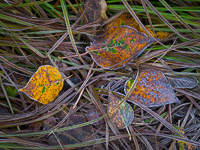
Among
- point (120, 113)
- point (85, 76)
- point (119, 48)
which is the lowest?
point (120, 113)

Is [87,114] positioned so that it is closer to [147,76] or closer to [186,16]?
[147,76]

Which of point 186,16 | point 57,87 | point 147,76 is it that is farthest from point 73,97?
point 186,16

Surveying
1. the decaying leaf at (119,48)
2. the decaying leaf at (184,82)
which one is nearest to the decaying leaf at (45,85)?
the decaying leaf at (119,48)

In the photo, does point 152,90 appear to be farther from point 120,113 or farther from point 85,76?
point 85,76

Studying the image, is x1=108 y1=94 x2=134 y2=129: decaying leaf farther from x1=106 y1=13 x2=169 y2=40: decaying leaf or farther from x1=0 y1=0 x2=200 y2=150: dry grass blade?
x1=106 y1=13 x2=169 y2=40: decaying leaf

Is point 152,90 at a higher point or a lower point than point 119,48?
lower

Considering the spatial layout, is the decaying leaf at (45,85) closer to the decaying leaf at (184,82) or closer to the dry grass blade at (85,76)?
the dry grass blade at (85,76)

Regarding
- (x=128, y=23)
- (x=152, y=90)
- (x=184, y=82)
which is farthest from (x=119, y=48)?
(x=184, y=82)
